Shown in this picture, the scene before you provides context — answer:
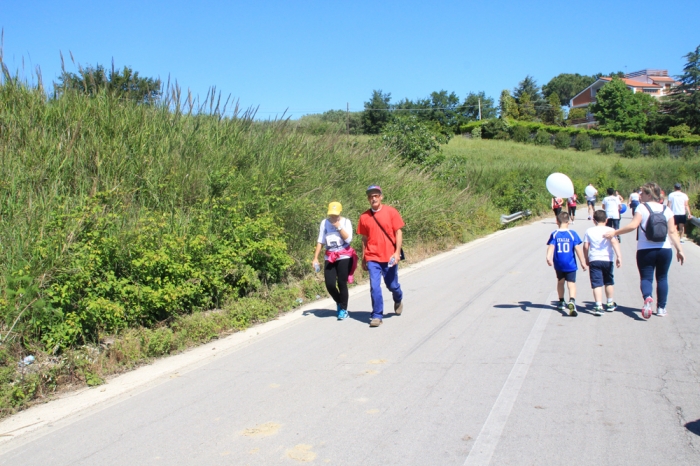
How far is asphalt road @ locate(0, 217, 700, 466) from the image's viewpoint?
4387mm

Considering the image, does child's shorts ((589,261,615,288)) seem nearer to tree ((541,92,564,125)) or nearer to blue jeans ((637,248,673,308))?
blue jeans ((637,248,673,308))

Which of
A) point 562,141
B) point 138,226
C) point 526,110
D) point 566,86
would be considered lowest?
point 138,226

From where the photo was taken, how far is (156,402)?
18.4 feet

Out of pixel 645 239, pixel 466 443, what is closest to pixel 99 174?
pixel 466 443

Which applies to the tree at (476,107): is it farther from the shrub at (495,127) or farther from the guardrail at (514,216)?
the guardrail at (514,216)

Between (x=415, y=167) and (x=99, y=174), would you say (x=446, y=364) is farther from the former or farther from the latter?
(x=415, y=167)

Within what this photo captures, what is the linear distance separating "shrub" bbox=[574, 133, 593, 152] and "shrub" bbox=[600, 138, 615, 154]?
1.54 metres

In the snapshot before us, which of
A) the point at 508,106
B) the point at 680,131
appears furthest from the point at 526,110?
the point at 680,131

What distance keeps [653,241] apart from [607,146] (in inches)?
2834

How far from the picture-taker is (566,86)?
147 metres

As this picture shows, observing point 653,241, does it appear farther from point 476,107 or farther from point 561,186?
point 476,107

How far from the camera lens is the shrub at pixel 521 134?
80375 millimetres

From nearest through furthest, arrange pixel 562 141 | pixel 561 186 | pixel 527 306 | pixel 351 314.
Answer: pixel 351 314, pixel 527 306, pixel 561 186, pixel 562 141

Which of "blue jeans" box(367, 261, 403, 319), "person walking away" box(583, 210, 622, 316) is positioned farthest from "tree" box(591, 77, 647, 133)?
"blue jeans" box(367, 261, 403, 319)
